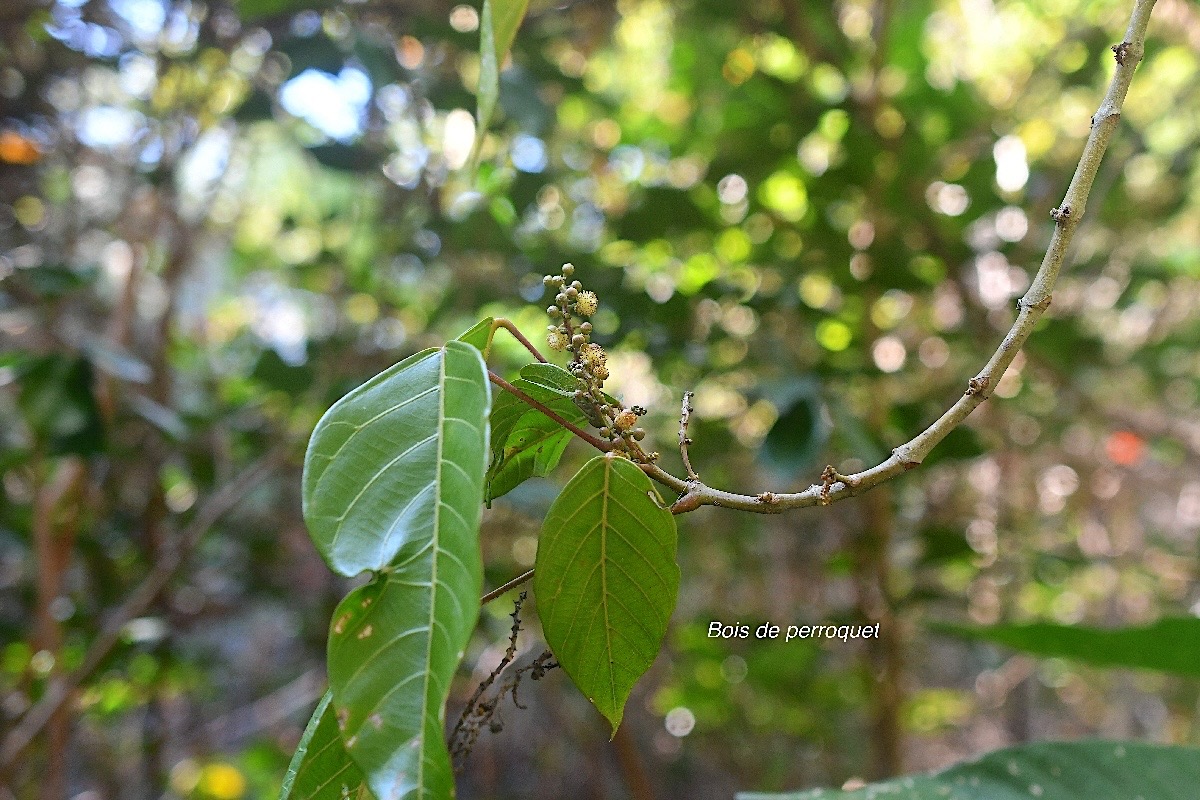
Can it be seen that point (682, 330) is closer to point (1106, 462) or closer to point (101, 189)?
point (1106, 462)

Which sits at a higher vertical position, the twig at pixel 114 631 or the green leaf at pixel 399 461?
the green leaf at pixel 399 461

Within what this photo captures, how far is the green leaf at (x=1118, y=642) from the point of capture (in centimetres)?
91

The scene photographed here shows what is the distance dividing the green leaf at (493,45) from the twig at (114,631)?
1.03 meters

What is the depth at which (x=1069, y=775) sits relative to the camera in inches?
32.6

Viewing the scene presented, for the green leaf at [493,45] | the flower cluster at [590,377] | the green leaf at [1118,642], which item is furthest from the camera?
the green leaf at [1118,642]

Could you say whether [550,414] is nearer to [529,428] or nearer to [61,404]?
[529,428]

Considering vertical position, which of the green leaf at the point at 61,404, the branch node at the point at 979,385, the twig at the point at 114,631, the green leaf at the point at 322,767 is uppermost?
the branch node at the point at 979,385

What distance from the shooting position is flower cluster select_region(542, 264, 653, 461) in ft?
1.52

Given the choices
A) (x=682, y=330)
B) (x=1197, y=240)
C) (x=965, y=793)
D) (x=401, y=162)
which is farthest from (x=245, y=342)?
(x=1197, y=240)

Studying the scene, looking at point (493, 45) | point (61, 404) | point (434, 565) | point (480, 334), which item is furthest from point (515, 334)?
point (61, 404)

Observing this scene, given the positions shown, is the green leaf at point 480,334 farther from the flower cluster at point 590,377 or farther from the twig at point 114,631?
the twig at point 114,631

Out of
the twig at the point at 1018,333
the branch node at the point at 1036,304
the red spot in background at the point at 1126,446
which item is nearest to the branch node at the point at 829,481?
the twig at the point at 1018,333

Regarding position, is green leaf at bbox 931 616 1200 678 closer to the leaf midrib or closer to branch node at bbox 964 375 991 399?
branch node at bbox 964 375 991 399

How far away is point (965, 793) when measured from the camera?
2.55 feet
